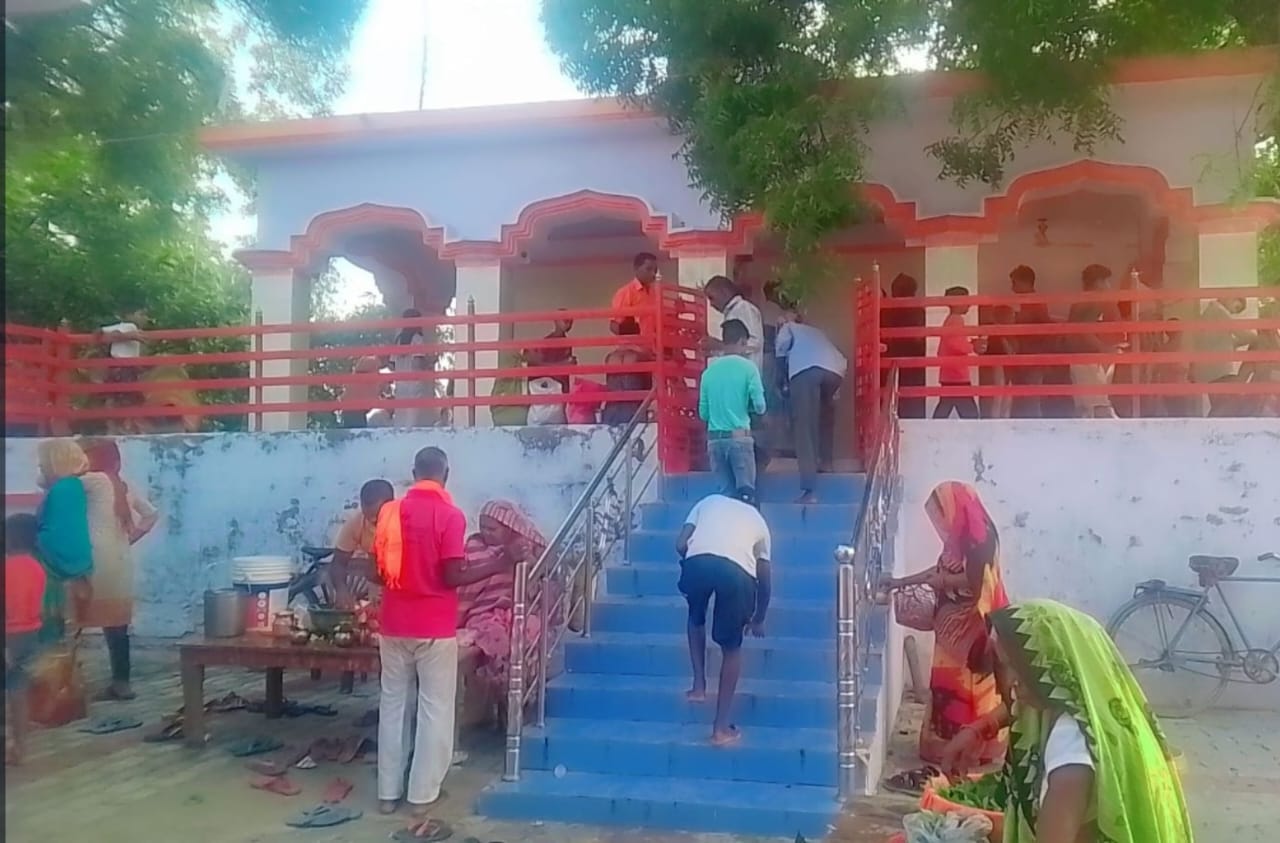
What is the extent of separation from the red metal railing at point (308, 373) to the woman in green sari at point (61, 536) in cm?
203

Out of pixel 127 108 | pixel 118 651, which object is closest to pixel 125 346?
pixel 118 651

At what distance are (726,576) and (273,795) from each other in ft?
8.51

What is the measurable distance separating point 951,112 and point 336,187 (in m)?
6.06

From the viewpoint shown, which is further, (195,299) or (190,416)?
(195,299)

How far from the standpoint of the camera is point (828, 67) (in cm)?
887

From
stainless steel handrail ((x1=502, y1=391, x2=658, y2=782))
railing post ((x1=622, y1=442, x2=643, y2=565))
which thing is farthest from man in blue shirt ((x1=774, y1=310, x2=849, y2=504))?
railing post ((x1=622, y1=442, x2=643, y2=565))

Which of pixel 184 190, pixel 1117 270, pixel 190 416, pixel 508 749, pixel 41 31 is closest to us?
pixel 41 31

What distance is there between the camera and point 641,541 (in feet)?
24.8

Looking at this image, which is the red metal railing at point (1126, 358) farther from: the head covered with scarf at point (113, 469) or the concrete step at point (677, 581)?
the head covered with scarf at point (113, 469)

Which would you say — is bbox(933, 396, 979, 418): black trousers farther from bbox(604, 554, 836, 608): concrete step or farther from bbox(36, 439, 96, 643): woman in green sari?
bbox(36, 439, 96, 643): woman in green sari

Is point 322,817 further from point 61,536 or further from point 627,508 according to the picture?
point 627,508

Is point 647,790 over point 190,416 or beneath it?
beneath

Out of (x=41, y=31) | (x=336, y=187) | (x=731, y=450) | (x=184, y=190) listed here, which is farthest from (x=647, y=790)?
(x=336, y=187)

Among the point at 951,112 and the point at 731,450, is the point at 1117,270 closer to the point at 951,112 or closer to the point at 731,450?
the point at 951,112
